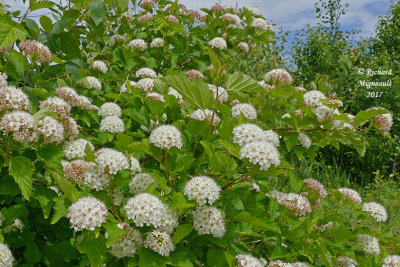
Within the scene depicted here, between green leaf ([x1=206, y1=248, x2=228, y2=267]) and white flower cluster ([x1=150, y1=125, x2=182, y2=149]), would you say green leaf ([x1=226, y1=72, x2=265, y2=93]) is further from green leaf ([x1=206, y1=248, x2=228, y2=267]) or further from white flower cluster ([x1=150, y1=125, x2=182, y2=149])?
green leaf ([x1=206, y1=248, x2=228, y2=267])

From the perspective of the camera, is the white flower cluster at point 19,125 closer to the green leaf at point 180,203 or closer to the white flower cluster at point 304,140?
the green leaf at point 180,203

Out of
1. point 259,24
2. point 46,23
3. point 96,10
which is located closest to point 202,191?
point 96,10

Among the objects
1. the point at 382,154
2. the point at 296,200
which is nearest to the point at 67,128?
the point at 296,200

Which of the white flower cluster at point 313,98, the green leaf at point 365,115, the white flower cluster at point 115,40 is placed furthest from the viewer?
the white flower cluster at point 115,40

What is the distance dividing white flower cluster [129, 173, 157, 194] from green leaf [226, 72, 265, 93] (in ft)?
1.70

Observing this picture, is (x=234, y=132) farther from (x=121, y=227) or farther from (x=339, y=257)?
(x=339, y=257)

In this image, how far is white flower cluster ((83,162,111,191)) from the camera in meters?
1.34

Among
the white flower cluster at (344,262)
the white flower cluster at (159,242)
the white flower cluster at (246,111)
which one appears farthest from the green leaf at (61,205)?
the white flower cluster at (344,262)

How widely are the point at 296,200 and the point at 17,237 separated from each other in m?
1.38

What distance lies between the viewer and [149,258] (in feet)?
4.12

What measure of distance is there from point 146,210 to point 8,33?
40.0 inches

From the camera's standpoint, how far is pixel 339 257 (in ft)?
6.57

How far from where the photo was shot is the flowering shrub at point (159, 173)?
4.19 ft

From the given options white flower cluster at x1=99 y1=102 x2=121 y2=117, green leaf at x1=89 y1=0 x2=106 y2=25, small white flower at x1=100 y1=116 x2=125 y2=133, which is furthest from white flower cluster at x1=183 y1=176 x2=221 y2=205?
green leaf at x1=89 y1=0 x2=106 y2=25
